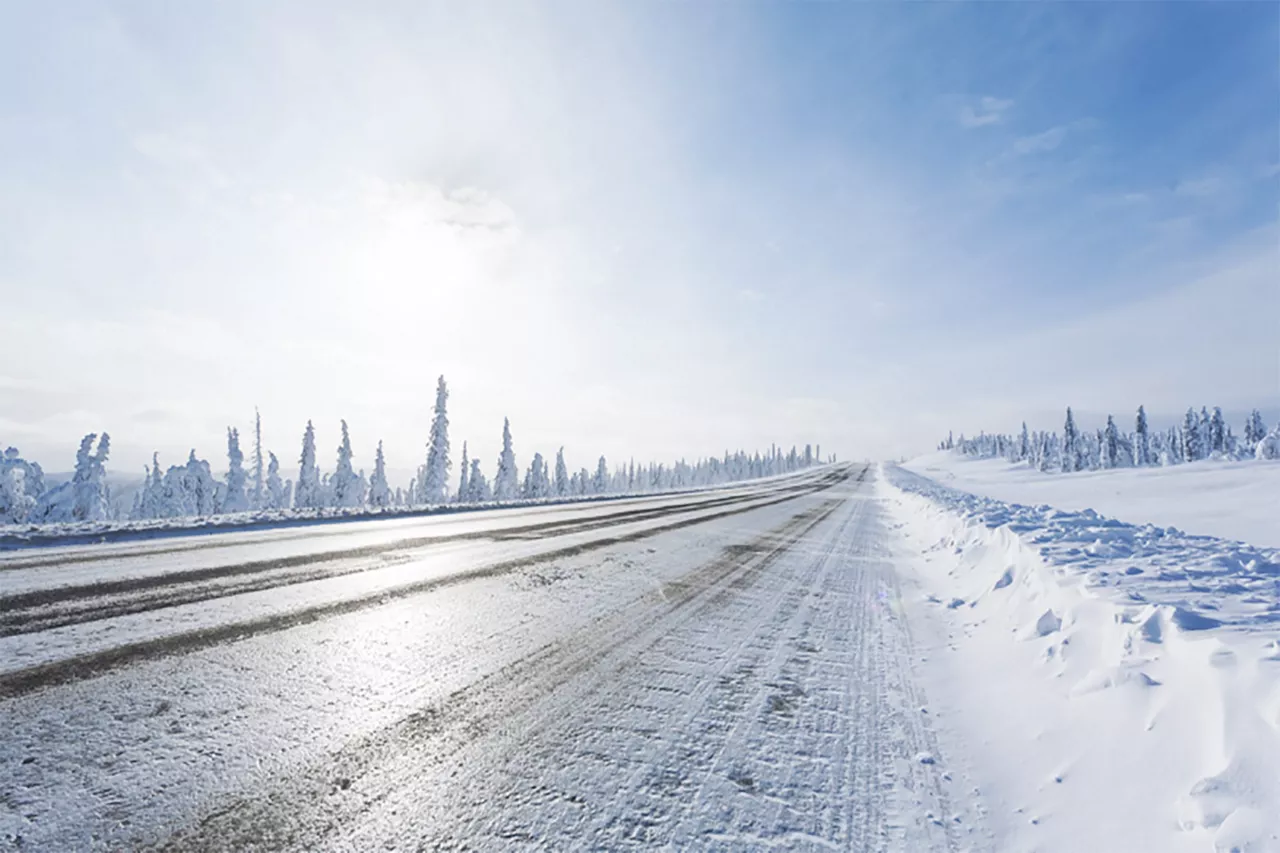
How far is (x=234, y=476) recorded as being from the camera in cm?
4834

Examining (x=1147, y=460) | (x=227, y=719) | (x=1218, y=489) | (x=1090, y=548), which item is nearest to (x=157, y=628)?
(x=227, y=719)

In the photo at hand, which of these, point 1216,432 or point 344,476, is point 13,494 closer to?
point 344,476

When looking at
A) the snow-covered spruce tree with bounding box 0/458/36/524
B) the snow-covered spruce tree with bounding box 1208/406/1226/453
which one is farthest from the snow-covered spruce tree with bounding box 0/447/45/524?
the snow-covered spruce tree with bounding box 1208/406/1226/453

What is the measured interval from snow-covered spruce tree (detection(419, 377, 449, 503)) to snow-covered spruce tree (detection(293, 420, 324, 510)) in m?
16.7

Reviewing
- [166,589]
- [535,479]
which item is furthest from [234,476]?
[166,589]

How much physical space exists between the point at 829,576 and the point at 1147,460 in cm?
11886

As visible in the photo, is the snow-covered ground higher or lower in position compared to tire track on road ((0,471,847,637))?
A: lower

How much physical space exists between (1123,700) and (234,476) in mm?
60570

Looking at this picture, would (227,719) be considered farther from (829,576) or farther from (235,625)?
(829,576)

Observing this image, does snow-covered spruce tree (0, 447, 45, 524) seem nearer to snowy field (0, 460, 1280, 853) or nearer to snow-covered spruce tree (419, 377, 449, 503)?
snow-covered spruce tree (419, 377, 449, 503)

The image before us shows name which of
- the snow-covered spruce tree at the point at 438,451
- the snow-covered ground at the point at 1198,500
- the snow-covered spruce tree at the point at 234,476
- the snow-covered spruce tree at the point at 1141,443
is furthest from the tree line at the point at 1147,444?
the snow-covered spruce tree at the point at 234,476

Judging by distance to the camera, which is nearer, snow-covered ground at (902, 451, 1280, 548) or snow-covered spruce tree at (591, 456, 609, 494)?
snow-covered ground at (902, 451, 1280, 548)

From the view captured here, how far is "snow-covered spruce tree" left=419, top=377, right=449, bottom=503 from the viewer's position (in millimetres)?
42625

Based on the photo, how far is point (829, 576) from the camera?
7.38m
